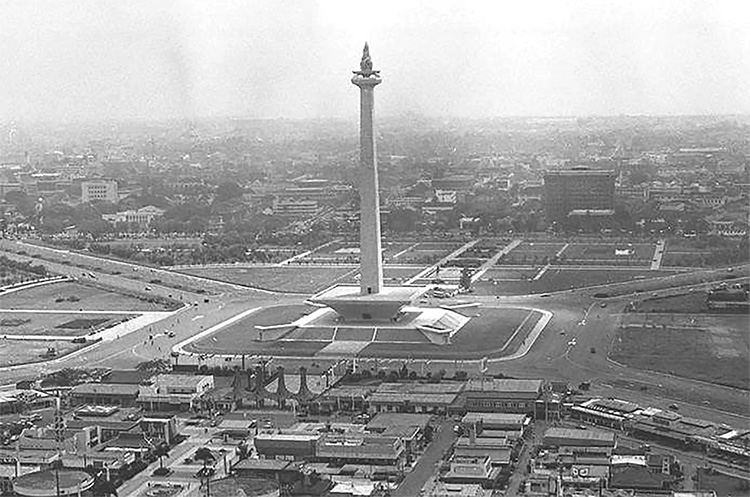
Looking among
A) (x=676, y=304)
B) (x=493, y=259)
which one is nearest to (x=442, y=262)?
(x=493, y=259)

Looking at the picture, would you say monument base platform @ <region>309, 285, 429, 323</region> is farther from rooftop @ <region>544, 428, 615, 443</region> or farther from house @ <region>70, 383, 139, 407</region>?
rooftop @ <region>544, 428, 615, 443</region>

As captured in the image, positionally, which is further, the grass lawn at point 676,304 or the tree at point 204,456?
the grass lawn at point 676,304

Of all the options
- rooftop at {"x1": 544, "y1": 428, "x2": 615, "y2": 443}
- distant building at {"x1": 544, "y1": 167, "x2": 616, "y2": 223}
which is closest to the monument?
rooftop at {"x1": 544, "y1": 428, "x2": 615, "y2": 443}

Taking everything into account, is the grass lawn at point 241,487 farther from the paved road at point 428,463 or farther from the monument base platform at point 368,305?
the monument base platform at point 368,305

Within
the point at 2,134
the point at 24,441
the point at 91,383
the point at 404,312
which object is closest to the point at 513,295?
the point at 404,312

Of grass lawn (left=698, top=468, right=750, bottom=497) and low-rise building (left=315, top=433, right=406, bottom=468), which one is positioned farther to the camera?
low-rise building (left=315, top=433, right=406, bottom=468)

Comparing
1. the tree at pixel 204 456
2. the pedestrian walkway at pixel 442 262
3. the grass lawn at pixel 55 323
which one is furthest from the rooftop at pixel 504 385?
the pedestrian walkway at pixel 442 262
